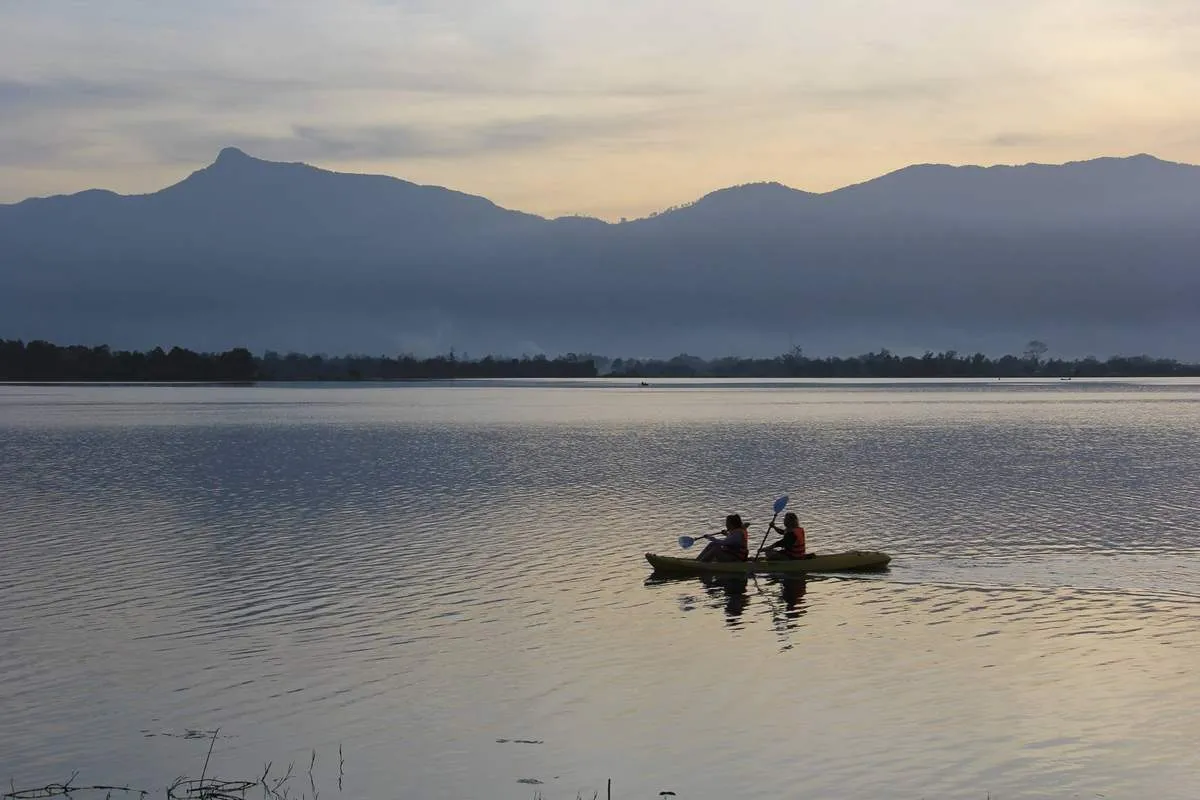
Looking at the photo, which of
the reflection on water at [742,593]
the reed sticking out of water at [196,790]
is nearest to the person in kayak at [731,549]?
the reflection on water at [742,593]

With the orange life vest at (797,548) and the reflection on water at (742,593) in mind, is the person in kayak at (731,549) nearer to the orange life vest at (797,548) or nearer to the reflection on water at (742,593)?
the reflection on water at (742,593)

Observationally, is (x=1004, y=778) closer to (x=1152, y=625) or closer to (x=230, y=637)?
(x=1152, y=625)

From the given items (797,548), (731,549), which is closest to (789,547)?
(797,548)

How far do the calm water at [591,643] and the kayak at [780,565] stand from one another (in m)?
0.66

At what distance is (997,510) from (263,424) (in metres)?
100

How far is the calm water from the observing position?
806 inches

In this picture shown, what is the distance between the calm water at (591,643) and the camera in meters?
20.5

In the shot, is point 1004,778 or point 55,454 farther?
point 55,454

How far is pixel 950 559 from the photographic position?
4188 cm

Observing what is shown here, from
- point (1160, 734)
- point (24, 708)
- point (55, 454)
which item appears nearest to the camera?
point (1160, 734)

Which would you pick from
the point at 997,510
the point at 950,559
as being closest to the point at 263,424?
the point at 997,510

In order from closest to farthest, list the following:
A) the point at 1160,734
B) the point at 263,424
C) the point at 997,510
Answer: the point at 1160,734, the point at 997,510, the point at 263,424

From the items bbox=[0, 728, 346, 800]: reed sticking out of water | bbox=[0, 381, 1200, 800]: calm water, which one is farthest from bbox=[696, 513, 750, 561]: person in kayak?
bbox=[0, 728, 346, 800]: reed sticking out of water

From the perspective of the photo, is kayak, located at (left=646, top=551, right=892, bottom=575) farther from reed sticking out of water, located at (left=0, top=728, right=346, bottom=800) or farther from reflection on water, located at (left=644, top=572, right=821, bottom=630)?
reed sticking out of water, located at (left=0, top=728, right=346, bottom=800)
